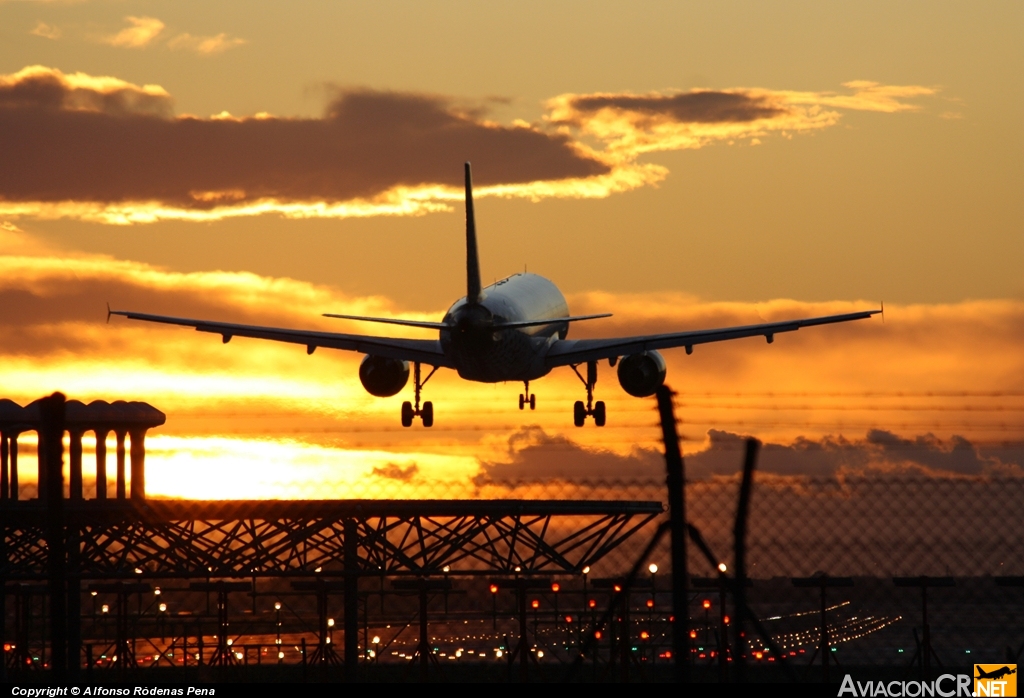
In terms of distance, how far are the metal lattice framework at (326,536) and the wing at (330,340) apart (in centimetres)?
1236

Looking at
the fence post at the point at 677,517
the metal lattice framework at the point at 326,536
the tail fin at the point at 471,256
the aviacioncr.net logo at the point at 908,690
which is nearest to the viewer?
the fence post at the point at 677,517

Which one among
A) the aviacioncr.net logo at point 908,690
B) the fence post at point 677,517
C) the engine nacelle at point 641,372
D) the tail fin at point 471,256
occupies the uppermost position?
the tail fin at point 471,256

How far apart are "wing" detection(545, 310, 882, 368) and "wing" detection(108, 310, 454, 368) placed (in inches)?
239

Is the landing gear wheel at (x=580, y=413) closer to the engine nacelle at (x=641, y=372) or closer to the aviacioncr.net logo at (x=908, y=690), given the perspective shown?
the engine nacelle at (x=641, y=372)

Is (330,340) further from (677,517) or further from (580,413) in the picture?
(677,517)

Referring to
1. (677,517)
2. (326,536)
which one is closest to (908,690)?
(677,517)

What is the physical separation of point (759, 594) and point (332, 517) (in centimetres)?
2776

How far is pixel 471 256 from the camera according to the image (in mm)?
73750

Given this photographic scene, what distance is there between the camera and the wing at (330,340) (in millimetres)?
75800

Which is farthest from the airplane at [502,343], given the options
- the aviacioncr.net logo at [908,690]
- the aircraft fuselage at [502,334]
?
the aviacioncr.net logo at [908,690]

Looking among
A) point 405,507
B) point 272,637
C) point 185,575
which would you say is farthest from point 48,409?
point 272,637

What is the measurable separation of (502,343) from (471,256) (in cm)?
612

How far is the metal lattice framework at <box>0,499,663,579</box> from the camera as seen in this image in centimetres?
5966

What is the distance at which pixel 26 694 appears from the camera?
2439 centimetres
